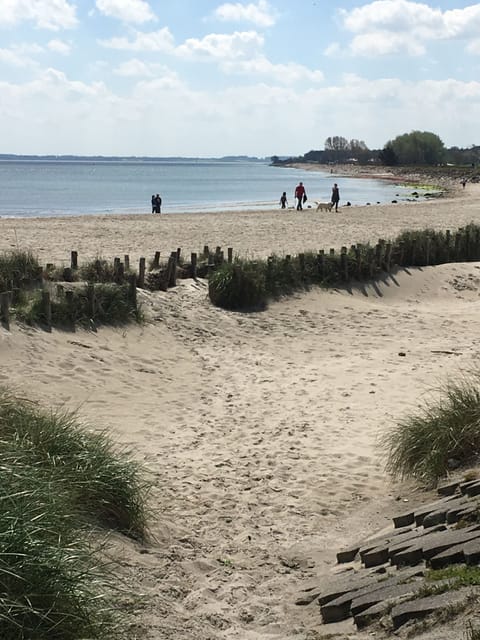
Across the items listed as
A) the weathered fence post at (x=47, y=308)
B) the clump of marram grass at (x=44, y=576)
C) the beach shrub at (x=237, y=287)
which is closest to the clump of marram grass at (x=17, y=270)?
the weathered fence post at (x=47, y=308)

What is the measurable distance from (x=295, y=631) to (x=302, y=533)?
1968 millimetres

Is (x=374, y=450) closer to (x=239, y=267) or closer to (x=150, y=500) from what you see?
(x=150, y=500)

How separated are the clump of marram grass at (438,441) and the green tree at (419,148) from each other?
539 ft

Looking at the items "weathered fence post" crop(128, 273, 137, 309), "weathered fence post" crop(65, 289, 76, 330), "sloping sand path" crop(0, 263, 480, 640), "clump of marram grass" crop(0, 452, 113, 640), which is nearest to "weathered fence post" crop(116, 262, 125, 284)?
"weathered fence post" crop(128, 273, 137, 309)

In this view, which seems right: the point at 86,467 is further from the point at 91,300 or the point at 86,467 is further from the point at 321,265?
the point at 321,265

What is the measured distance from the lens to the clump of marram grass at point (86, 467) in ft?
19.3

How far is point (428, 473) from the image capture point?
7.46 meters

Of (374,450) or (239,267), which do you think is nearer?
(374,450)

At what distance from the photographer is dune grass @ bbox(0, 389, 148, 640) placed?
3.92 m

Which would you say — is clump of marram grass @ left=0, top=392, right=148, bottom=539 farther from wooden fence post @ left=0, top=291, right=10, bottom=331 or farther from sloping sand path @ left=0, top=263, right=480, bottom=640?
wooden fence post @ left=0, top=291, right=10, bottom=331

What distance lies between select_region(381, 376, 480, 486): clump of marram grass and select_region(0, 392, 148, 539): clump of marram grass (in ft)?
8.63

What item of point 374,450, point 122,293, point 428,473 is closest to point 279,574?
point 428,473

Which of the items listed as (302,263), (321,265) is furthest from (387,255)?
(302,263)

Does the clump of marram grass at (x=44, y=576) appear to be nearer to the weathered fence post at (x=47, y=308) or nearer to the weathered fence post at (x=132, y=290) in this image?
the weathered fence post at (x=47, y=308)
